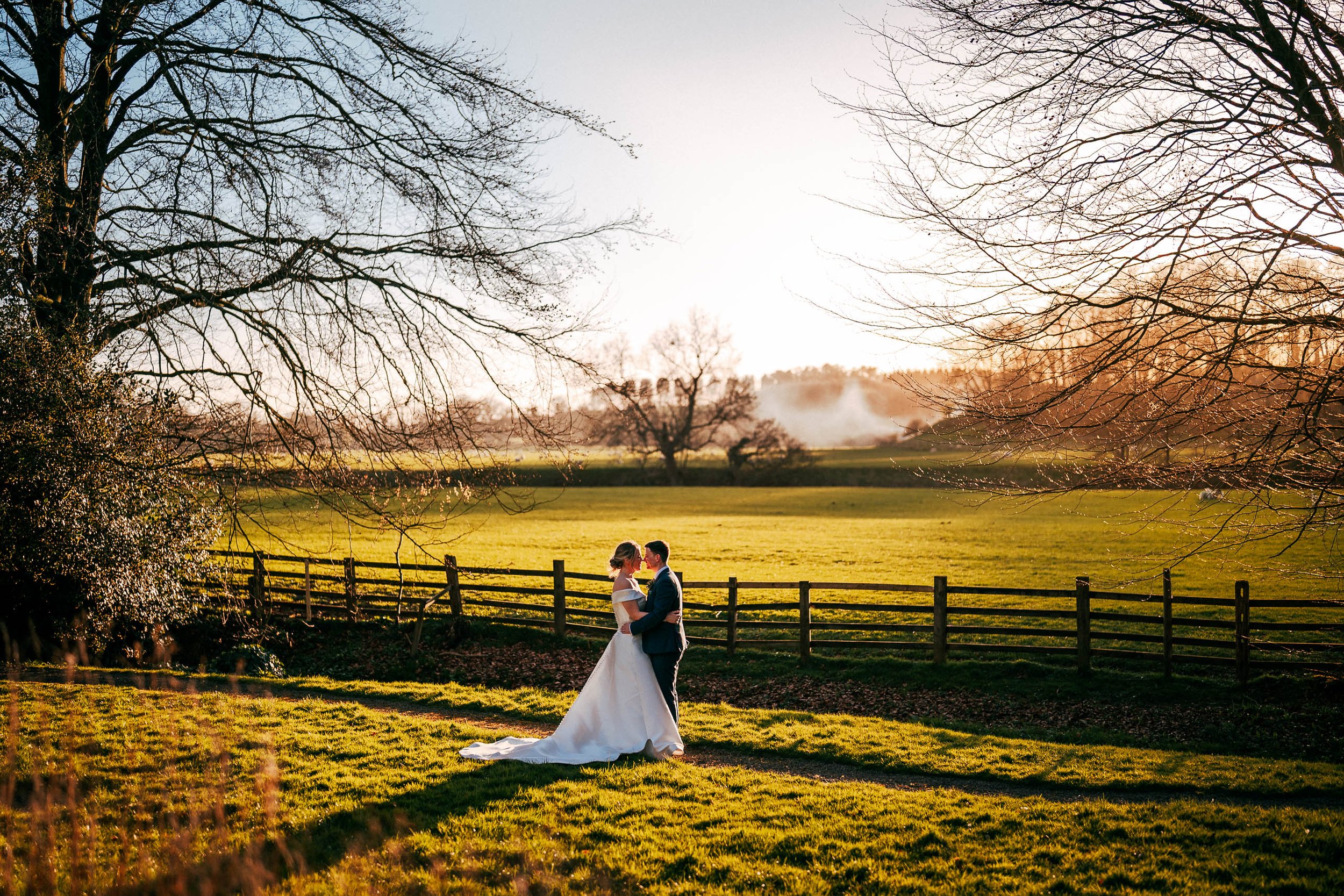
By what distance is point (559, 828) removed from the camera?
573 centimetres

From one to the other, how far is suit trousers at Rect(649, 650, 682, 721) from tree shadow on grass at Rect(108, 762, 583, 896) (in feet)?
3.97

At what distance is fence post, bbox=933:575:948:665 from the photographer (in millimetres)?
13742

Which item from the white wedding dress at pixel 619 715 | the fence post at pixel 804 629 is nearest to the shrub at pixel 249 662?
the white wedding dress at pixel 619 715

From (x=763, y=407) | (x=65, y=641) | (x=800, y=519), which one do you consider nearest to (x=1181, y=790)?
(x=65, y=641)

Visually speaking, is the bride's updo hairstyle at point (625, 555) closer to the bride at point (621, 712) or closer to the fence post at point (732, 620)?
the bride at point (621, 712)

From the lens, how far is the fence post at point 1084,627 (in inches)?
513

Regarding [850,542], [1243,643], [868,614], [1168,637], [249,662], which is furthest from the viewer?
[850,542]

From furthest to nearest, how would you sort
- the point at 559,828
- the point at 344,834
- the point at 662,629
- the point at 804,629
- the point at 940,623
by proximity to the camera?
the point at 804,629 → the point at 940,623 → the point at 662,629 → the point at 559,828 → the point at 344,834

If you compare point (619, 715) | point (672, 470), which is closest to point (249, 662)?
point (619, 715)

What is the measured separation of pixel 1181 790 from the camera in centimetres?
757

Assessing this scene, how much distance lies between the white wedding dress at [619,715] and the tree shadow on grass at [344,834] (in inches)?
19.4

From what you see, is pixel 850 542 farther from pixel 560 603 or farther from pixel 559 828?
pixel 559 828

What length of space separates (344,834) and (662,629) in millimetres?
3342

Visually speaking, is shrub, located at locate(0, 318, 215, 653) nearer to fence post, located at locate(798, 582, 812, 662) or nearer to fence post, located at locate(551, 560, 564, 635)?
fence post, located at locate(551, 560, 564, 635)
